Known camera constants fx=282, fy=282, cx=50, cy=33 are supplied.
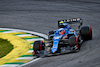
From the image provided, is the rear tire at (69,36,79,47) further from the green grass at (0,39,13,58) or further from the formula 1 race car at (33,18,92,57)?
the green grass at (0,39,13,58)

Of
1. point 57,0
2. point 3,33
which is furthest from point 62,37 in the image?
point 57,0

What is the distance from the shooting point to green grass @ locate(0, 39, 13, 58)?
14.6 metres

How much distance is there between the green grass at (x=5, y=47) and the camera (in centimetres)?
1462

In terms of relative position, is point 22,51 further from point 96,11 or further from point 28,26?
point 96,11

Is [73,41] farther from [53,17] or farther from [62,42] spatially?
[53,17]

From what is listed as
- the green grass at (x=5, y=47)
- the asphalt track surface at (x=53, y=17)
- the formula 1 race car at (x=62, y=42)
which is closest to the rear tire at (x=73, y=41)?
the formula 1 race car at (x=62, y=42)

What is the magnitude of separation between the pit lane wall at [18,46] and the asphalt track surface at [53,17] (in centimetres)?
81

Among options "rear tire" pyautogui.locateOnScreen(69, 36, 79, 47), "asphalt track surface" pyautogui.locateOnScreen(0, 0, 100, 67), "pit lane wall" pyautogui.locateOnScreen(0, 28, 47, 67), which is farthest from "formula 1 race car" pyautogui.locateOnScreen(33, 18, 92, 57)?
"pit lane wall" pyautogui.locateOnScreen(0, 28, 47, 67)

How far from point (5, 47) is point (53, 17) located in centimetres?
682

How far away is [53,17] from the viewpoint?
21.5 m

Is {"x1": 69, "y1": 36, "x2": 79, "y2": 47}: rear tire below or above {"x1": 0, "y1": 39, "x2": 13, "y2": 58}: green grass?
above

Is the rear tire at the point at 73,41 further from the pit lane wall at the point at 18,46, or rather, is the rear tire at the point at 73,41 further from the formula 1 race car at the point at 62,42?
the pit lane wall at the point at 18,46

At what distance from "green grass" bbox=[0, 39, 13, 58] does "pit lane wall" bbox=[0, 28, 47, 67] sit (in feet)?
0.71

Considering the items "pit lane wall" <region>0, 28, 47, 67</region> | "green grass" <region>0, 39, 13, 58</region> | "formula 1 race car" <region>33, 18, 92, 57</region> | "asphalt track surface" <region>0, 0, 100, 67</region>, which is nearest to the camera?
"asphalt track surface" <region>0, 0, 100, 67</region>
